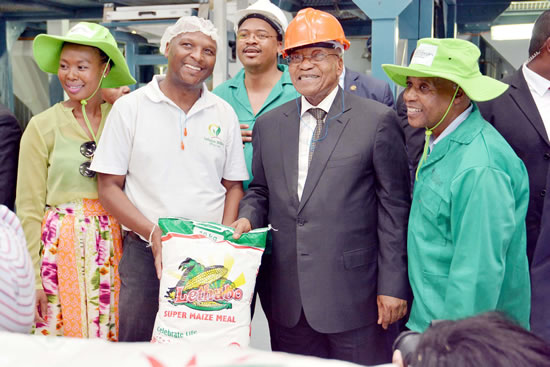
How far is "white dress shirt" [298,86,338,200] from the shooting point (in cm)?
233

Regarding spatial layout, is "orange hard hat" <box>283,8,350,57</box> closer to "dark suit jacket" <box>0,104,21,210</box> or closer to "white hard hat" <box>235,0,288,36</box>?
"white hard hat" <box>235,0,288,36</box>

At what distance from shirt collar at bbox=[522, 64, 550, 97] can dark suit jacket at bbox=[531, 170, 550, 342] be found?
46 centimetres

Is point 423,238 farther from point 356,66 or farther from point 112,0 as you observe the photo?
point 356,66

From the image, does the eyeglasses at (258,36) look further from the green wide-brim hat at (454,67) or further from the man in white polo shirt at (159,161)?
the green wide-brim hat at (454,67)

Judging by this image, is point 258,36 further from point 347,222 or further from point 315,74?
point 347,222

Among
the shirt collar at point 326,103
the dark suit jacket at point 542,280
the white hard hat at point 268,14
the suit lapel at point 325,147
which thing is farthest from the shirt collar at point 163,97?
the dark suit jacket at point 542,280

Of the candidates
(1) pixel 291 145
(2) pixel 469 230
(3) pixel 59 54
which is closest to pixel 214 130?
(1) pixel 291 145

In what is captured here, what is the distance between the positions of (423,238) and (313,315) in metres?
0.51

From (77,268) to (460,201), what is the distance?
5.06 feet

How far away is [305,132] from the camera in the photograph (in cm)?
239

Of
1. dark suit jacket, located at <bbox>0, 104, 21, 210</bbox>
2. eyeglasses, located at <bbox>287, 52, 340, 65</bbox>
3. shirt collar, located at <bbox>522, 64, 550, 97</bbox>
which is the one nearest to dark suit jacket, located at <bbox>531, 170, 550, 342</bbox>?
shirt collar, located at <bbox>522, 64, 550, 97</bbox>

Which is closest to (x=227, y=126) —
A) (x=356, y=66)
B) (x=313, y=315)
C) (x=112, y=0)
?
(x=313, y=315)

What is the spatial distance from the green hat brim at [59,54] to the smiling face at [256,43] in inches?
23.4

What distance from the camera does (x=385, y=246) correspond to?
2258 mm
